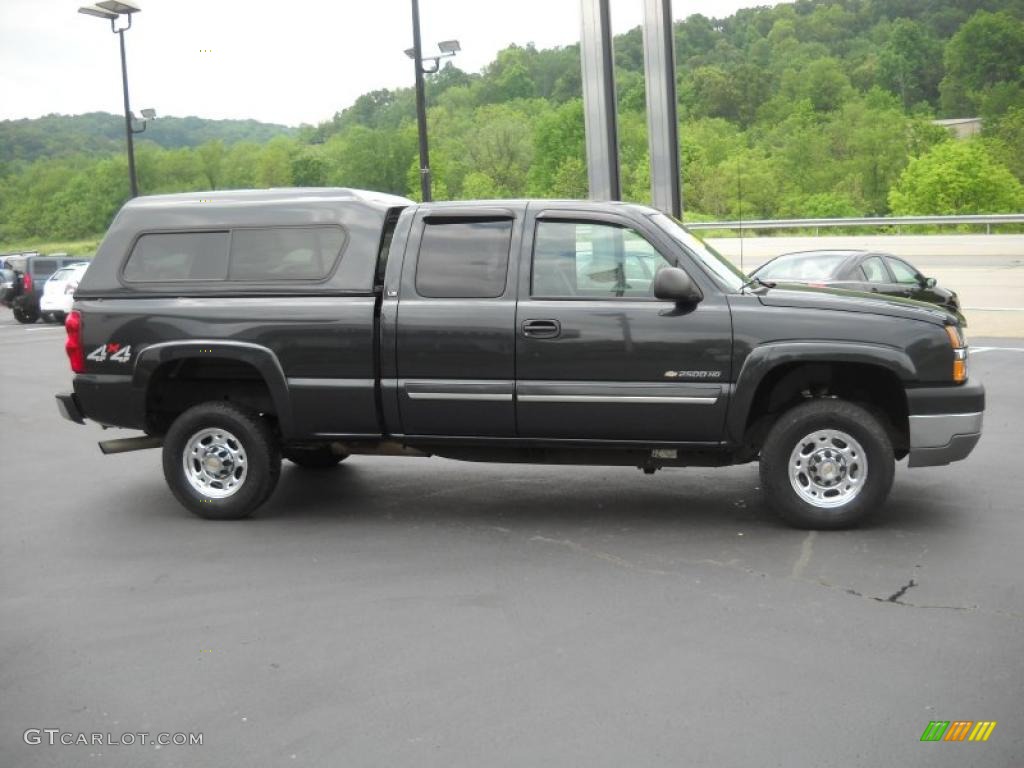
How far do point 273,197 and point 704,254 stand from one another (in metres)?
2.74

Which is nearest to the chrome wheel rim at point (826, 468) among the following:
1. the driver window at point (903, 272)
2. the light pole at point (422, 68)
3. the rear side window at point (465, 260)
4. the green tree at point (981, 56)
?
the rear side window at point (465, 260)

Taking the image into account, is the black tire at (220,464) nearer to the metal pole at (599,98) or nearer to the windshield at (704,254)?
the windshield at (704,254)

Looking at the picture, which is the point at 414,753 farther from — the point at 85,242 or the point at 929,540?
the point at 85,242

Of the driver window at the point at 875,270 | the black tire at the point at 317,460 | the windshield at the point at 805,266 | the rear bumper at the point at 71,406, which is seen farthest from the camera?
the driver window at the point at 875,270

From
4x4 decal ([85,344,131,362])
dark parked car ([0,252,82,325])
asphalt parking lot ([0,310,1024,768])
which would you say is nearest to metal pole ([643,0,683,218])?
asphalt parking lot ([0,310,1024,768])

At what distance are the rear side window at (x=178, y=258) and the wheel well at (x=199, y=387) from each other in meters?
0.55

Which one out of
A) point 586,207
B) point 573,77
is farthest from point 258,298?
point 573,77

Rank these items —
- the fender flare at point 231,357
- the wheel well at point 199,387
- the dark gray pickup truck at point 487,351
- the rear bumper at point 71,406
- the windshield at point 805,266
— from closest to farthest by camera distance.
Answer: the dark gray pickup truck at point 487,351, the fender flare at point 231,357, the wheel well at point 199,387, the rear bumper at point 71,406, the windshield at point 805,266

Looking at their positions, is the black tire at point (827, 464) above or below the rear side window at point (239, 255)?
below

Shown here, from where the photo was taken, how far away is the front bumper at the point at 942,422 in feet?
22.6

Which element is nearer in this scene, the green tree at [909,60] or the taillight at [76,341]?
the taillight at [76,341]

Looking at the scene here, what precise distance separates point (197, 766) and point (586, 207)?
170 inches

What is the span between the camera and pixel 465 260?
7320 mm

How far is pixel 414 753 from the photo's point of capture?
4008 mm
